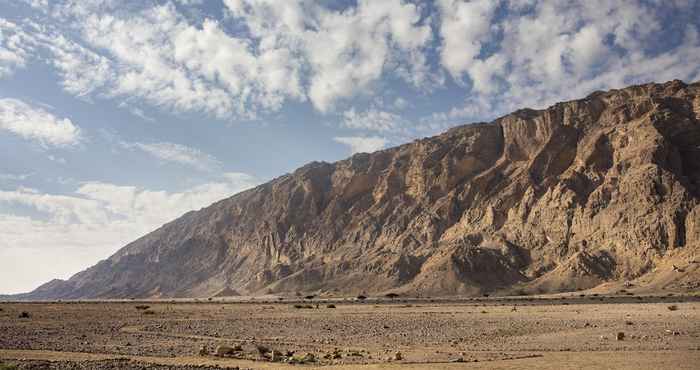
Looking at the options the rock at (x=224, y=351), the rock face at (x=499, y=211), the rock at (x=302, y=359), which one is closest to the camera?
the rock at (x=302, y=359)

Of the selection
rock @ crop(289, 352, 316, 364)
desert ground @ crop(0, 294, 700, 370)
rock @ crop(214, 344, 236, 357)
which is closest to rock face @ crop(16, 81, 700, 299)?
desert ground @ crop(0, 294, 700, 370)

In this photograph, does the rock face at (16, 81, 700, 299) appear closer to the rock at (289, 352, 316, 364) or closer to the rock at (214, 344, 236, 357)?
the rock at (289, 352, 316, 364)

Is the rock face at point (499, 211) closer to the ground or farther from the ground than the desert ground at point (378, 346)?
farther from the ground

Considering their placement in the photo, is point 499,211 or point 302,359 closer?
point 302,359

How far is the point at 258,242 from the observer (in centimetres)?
16975

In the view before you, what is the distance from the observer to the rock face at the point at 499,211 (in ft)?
310

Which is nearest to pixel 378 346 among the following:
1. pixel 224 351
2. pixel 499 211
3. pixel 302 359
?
pixel 302 359

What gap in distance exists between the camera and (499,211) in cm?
11981

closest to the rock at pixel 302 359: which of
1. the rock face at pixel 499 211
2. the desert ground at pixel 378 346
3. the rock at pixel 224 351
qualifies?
the desert ground at pixel 378 346

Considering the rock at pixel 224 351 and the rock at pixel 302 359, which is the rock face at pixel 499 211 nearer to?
the rock at pixel 302 359

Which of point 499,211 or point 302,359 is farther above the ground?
point 499,211

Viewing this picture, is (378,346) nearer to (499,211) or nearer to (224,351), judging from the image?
(224,351)

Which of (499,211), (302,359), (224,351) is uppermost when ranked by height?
(499,211)

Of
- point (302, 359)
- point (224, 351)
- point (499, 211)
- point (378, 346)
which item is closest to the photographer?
point (302, 359)
